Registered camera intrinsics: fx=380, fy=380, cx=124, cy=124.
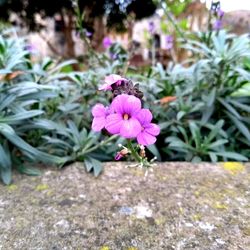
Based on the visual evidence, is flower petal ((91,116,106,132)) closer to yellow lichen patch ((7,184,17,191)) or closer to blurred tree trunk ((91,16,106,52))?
yellow lichen patch ((7,184,17,191))

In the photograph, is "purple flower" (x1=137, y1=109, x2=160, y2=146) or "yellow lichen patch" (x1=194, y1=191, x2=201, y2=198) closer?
"purple flower" (x1=137, y1=109, x2=160, y2=146)

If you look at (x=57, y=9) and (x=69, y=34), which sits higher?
(x=57, y=9)

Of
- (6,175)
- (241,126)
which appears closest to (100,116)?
(6,175)

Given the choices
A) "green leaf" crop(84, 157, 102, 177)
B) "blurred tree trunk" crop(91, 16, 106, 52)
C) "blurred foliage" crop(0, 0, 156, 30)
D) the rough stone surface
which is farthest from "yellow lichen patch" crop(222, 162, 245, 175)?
"blurred tree trunk" crop(91, 16, 106, 52)

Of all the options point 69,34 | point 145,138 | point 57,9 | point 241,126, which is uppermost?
point 145,138

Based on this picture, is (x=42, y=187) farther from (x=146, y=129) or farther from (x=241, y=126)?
(x=241, y=126)

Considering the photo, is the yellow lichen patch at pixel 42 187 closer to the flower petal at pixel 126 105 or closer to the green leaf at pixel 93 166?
the green leaf at pixel 93 166
